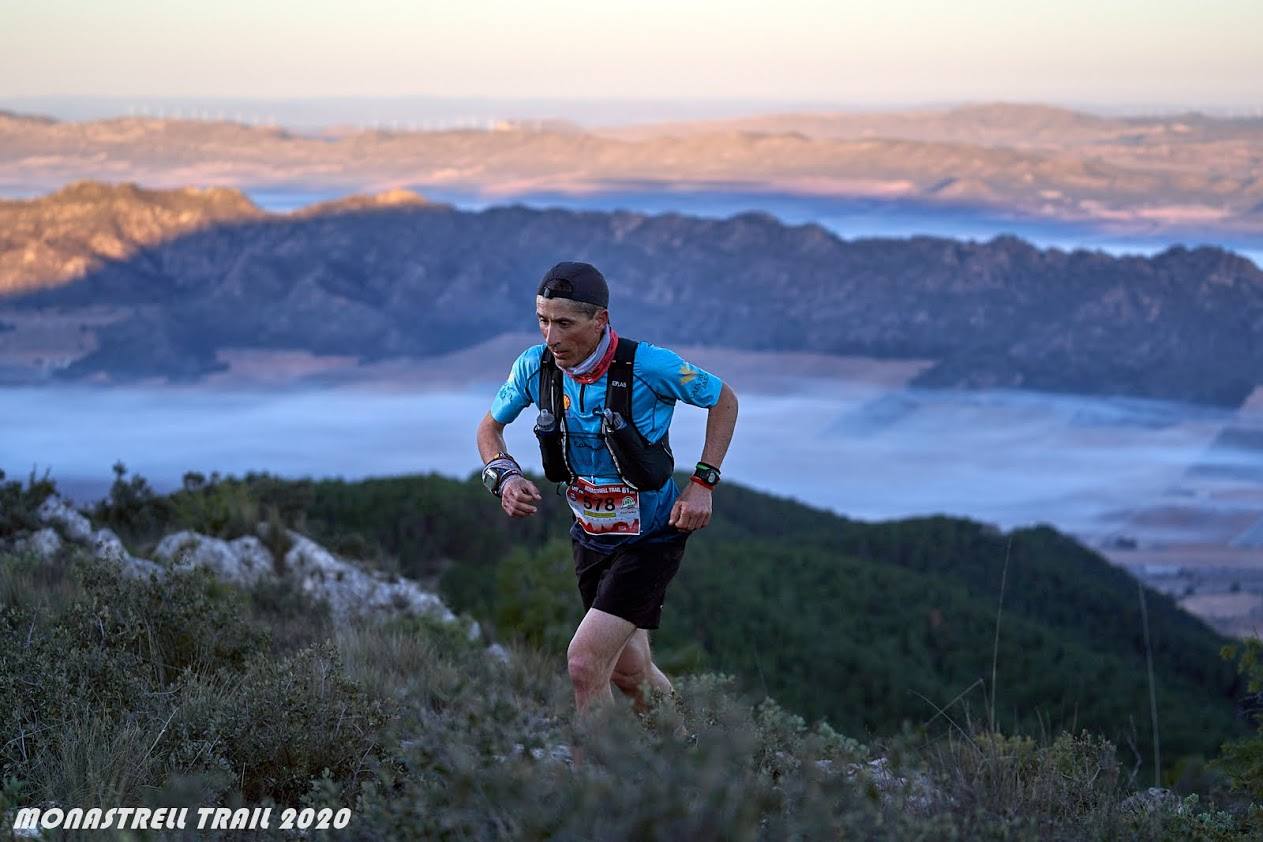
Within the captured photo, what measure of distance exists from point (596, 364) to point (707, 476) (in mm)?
584

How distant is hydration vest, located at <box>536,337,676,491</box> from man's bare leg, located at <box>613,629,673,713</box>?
70 cm

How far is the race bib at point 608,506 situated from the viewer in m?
4.63

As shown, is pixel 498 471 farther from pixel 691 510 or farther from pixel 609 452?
pixel 691 510

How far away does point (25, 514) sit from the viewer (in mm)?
9633

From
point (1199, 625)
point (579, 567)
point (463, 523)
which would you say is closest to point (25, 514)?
point (579, 567)

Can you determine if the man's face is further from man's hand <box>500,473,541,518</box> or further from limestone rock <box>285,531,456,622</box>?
limestone rock <box>285,531,456,622</box>

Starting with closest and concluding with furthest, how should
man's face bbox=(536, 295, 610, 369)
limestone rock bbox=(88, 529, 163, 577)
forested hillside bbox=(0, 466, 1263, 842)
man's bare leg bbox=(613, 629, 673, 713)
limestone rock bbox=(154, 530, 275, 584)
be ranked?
forested hillside bbox=(0, 466, 1263, 842), man's face bbox=(536, 295, 610, 369), man's bare leg bbox=(613, 629, 673, 713), limestone rock bbox=(88, 529, 163, 577), limestone rock bbox=(154, 530, 275, 584)

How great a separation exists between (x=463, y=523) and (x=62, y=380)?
595 feet

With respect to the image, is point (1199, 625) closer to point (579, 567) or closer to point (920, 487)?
point (579, 567)

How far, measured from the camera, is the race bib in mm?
4629

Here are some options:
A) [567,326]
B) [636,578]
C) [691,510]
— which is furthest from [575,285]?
[636,578]

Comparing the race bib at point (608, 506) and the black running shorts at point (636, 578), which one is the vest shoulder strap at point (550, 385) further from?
the black running shorts at point (636, 578)

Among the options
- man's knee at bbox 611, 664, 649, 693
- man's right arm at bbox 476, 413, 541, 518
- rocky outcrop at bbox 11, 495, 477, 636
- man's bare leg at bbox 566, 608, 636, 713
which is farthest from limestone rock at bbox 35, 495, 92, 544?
man's bare leg at bbox 566, 608, 636, 713

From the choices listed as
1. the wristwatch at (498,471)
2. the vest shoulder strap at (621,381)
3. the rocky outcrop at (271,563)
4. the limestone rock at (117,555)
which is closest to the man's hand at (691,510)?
the vest shoulder strap at (621,381)
